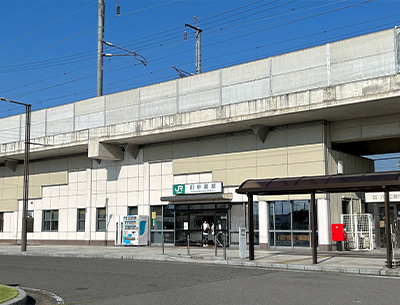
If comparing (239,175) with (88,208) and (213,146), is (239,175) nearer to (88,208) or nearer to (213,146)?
(213,146)

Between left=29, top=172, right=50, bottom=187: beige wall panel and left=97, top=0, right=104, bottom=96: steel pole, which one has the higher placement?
left=97, top=0, right=104, bottom=96: steel pole

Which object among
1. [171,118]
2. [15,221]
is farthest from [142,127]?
[15,221]

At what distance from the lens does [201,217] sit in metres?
29.5

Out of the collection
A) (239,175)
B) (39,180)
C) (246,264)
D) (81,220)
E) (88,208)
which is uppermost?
(39,180)

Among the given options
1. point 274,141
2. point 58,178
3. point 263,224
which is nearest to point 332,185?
point 274,141

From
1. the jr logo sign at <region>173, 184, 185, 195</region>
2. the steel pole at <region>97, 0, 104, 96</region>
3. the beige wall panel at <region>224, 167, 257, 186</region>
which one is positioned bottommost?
the jr logo sign at <region>173, 184, 185, 195</region>

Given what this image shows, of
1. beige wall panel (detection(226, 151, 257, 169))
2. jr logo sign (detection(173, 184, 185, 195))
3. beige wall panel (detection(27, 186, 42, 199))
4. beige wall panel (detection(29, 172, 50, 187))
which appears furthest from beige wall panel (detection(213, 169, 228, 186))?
beige wall panel (detection(27, 186, 42, 199))

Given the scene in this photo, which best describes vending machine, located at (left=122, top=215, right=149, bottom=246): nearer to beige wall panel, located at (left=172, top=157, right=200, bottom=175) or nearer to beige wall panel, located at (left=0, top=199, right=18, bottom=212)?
beige wall panel, located at (left=172, top=157, right=200, bottom=175)

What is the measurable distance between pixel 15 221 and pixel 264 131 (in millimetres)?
24663

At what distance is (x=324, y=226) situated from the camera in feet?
79.9

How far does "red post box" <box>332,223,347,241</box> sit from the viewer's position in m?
23.4

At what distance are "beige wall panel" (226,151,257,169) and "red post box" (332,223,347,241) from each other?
5744 millimetres

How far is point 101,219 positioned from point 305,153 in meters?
16.2

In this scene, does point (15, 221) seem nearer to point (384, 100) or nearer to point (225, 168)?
point (225, 168)
